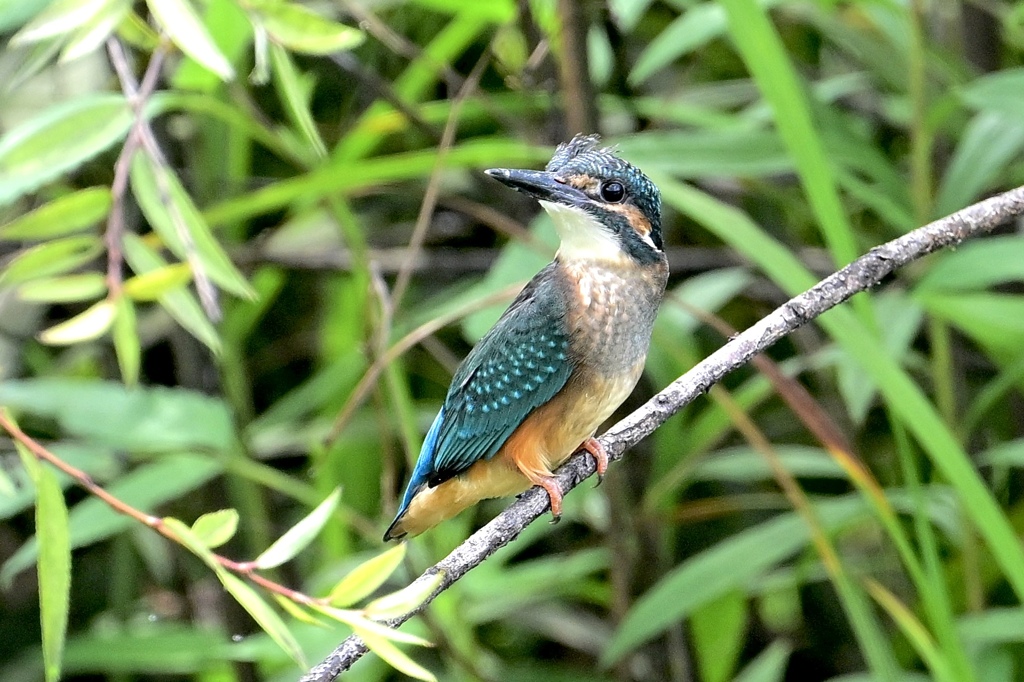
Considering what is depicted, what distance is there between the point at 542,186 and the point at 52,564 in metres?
0.88

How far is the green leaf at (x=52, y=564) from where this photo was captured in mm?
1245

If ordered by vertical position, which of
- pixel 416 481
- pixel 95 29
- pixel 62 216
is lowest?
pixel 416 481

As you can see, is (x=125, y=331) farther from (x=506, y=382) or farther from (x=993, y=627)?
(x=993, y=627)

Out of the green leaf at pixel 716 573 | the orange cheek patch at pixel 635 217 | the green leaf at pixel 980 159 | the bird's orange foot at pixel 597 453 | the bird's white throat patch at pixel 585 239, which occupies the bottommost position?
the green leaf at pixel 716 573

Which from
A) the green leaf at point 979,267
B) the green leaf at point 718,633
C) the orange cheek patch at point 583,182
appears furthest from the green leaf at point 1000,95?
the green leaf at point 718,633

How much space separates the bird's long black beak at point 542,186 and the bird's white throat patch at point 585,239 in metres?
0.06

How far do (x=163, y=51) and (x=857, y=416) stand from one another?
1352 mm

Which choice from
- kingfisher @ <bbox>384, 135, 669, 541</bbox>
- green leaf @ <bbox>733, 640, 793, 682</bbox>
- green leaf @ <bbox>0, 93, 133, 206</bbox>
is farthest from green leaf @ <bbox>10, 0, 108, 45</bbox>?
green leaf @ <bbox>733, 640, 793, 682</bbox>

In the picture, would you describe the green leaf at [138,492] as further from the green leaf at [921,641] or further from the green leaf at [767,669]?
the green leaf at [921,641]

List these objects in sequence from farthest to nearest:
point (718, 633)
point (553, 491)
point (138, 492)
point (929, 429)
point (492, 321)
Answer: point (718, 633) < point (138, 492) < point (492, 321) < point (553, 491) < point (929, 429)

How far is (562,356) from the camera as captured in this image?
1.95 metres

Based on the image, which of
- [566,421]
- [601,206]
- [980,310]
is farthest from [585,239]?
[980,310]

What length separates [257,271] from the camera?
3406 millimetres

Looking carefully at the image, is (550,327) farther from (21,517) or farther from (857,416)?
(21,517)
